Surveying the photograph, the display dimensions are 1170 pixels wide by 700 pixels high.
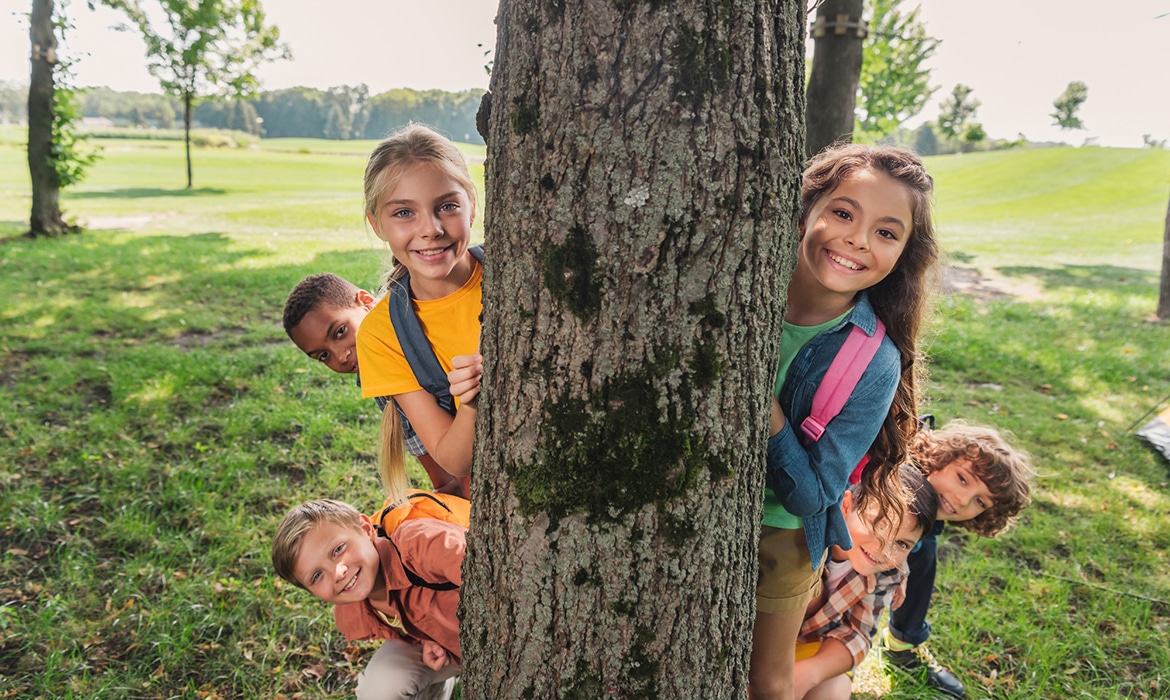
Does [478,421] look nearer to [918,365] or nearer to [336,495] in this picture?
[918,365]

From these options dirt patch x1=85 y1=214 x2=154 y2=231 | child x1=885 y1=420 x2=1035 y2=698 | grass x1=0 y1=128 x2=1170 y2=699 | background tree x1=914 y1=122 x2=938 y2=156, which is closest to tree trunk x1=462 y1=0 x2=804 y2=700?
grass x1=0 y1=128 x2=1170 y2=699

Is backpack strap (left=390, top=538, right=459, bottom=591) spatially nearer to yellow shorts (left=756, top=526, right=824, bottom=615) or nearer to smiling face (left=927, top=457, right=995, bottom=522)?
yellow shorts (left=756, top=526, right=824, bottom=615)

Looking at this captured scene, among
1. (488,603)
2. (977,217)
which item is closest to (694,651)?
(488,603)

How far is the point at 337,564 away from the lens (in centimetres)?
221

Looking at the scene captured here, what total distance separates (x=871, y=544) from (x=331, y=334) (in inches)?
88.0

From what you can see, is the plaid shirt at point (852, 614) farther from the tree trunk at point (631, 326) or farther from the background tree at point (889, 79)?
the background tree at point (889, 79)

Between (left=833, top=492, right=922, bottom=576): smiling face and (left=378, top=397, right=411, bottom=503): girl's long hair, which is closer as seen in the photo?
(left=833, top=492, right=922, bottom=576): smiling face

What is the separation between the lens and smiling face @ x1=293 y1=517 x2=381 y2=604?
7.14 feet

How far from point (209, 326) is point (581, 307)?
6864mm

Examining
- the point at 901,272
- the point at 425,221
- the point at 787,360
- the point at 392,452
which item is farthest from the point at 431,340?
the point at 901,272

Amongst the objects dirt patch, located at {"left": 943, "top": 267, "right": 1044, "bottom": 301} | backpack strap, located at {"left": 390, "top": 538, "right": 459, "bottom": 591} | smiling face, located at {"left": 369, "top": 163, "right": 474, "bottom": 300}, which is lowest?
backpack strap, located at {"left": 390, "top": 538, "right": 459, "bottom": 591}

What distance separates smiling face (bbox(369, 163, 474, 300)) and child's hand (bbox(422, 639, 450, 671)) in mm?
1230

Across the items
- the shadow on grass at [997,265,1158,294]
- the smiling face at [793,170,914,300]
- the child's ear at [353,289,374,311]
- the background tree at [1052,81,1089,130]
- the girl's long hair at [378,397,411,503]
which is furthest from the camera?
the background tree at [1052,81,1089,130]

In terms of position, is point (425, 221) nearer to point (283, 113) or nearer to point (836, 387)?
point (836, 387)
